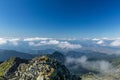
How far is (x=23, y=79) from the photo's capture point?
175375 mm

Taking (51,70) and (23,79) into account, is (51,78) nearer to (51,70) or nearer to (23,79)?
(51,70)

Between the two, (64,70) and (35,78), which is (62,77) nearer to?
(64,70)

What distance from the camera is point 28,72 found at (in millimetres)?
176375

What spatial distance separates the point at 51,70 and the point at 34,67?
19.8 metres

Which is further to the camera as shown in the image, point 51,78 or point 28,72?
point 28,72

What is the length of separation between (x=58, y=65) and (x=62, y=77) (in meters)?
14.5

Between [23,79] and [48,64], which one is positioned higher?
[48,64]

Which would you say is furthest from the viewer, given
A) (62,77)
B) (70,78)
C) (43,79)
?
(70,78)

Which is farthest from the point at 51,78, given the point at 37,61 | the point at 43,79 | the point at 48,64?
the point at 37,61

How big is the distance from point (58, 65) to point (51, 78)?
22.1 meters

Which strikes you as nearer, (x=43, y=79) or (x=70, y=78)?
(x=43, y=79)

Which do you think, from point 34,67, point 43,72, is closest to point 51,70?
point 43,72

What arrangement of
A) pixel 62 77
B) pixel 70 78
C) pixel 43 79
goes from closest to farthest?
pixel 43 79 → pixel 62 77 → pixel 70 78

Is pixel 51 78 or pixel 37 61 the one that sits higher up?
pixel 37 61
